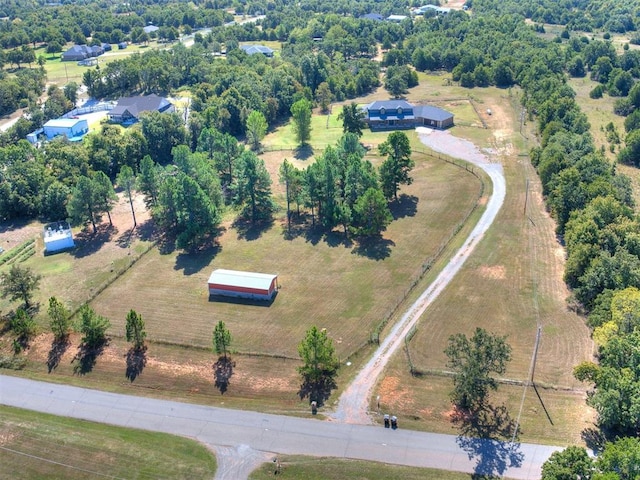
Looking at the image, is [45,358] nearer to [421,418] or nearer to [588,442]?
[421,418]

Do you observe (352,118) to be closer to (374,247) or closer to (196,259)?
(374,247)

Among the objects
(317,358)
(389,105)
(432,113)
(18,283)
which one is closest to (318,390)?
(317,358)

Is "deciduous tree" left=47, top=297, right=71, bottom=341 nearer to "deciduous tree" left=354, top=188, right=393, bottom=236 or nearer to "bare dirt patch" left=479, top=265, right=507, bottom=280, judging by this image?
"deciduous tree" left=354, top=188, right=393, bottom=236

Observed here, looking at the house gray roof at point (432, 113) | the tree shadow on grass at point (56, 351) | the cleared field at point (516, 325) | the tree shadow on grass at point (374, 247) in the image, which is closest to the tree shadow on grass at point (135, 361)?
the tree shadow on grass at point (56, 351)

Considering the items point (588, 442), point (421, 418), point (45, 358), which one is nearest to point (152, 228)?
point (45, 358)

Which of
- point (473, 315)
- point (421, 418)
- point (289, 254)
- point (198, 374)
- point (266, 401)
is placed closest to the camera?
point (421, 418)
